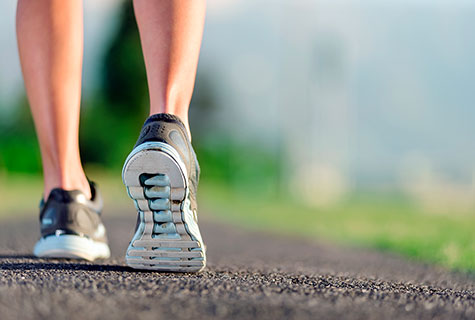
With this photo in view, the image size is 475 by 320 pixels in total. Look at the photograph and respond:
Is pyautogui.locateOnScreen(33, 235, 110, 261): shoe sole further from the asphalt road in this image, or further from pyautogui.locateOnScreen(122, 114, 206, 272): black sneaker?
pyautogui.locateOnScreen(122, 114, 206, 272): black sneaker

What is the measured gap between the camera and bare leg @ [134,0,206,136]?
1738mm

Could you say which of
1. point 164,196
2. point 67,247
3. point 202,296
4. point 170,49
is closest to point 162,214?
point 164,196

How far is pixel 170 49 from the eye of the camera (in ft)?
5.78

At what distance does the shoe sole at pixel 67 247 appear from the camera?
206 centimetres

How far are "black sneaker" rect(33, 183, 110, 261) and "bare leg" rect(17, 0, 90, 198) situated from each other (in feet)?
0.18

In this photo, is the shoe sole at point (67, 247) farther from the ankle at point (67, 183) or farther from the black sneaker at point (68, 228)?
the ankle at point (67, 183)

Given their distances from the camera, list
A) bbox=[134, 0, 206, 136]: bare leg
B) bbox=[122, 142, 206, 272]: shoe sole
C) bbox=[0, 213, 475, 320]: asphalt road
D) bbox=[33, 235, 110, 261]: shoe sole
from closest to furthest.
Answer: bbox=[0, 213, 475, 320]: asphalt road
bbox=[122, 142, 206, 272]: shoe sole
bbox=[134, 0, 206, 136]: bare leg
bbox=[33, 235, 110, 261]: shoe sole

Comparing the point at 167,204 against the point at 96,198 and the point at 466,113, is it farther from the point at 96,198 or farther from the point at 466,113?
the point at 466,113

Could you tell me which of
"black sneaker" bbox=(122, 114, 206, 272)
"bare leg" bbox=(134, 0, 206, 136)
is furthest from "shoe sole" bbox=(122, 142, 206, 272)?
"bare leg" bbox=(134, 0, 206, 136)

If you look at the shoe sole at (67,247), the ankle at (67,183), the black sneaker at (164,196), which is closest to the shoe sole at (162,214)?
the black sneaker at (164,196)

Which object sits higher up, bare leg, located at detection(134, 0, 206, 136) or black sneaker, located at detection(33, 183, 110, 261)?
bare leg, located at detection(134, 0, 206, 136)

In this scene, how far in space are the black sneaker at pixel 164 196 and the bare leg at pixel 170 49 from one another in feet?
0.26

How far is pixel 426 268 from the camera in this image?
292cm

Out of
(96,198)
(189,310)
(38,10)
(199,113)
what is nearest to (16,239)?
(96,198)
